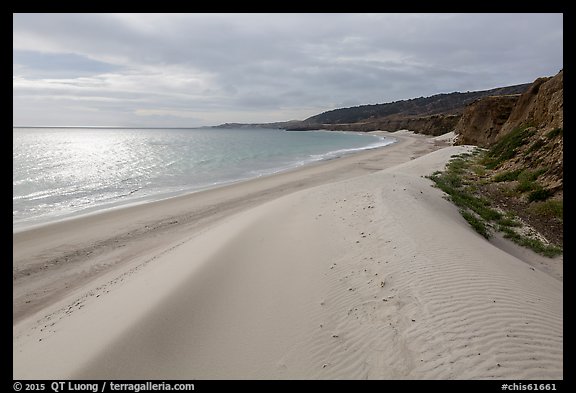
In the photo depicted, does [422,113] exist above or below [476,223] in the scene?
above

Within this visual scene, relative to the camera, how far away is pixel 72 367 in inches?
161

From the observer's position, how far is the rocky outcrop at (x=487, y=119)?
27.9 metres

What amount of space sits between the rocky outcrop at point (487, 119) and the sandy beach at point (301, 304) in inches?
925

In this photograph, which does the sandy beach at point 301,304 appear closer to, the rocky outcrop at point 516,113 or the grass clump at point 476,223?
the grass clump at point 476,223

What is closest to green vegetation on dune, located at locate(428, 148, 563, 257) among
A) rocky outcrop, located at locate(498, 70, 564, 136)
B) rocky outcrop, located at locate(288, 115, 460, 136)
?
rocky outcrop, located at locate(498, 70, 564, 136)

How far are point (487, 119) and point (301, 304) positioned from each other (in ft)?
105

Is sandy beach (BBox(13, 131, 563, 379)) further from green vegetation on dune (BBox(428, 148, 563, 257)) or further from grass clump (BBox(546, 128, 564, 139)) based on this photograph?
grass clump (BBox(546, 128, 564, 139))

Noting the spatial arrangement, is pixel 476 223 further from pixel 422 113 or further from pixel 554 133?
pixel 422 113

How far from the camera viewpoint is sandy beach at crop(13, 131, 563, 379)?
3.76 metres

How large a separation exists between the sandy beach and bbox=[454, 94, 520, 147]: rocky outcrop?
23.5m

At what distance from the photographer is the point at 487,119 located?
29656mm

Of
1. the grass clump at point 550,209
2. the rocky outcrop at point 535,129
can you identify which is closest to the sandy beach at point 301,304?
the grass clump at point 550,209

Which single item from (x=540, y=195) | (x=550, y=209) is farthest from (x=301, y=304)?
(x=540, y=195)
